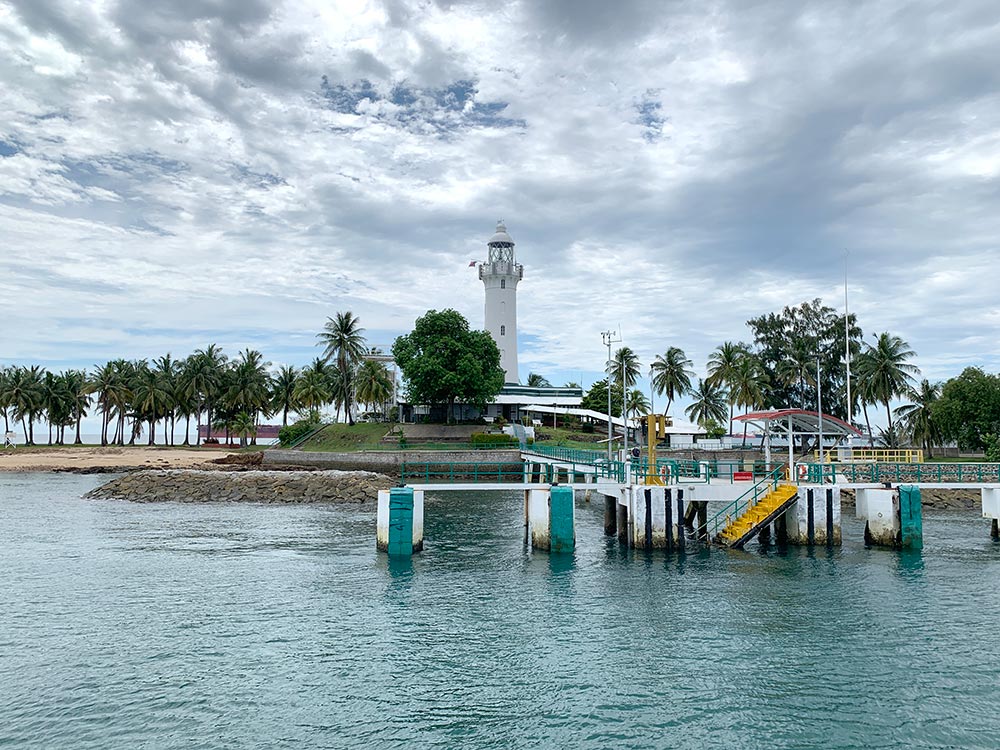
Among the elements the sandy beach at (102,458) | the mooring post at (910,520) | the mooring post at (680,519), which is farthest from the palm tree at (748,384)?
the sandy beach at (102,458)

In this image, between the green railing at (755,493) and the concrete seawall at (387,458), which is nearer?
the green railing at (755,493)

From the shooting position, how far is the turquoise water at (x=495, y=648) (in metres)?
14.2

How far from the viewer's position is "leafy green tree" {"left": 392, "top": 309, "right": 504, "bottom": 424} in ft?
280

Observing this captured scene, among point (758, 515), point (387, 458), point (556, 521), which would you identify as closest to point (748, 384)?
point (387, 458)

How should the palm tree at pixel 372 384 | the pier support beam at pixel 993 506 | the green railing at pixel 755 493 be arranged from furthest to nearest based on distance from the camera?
the palm tree at pixel 372 384
the pier support beam at pixel 993 506
the green railing at pixel 755 493

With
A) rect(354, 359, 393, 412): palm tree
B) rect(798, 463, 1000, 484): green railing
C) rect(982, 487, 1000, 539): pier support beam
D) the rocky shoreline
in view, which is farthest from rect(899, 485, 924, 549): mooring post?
rect(354, 359, 393, 412): palm tree

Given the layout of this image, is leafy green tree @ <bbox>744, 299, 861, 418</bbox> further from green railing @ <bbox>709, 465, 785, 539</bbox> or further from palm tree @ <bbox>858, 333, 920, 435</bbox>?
green railing @ <bbox>709, 465, 785, 539</bbox>

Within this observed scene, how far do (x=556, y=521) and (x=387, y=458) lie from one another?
46.7 metres

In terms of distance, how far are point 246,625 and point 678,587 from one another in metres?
14.3

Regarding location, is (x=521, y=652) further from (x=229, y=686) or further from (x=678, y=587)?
(x=678, y=587)

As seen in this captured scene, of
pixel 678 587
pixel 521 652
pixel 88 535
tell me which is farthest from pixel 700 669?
pixel 88 535

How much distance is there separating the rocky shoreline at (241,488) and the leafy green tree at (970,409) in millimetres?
53453

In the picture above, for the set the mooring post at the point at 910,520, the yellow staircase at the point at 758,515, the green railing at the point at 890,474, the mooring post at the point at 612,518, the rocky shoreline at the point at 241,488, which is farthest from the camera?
the rocky shoreline at the point at 241,488

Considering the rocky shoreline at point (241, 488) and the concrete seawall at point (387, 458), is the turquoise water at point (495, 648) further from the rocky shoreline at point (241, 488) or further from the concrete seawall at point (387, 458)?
the concrete seawall at point (387, 458)
